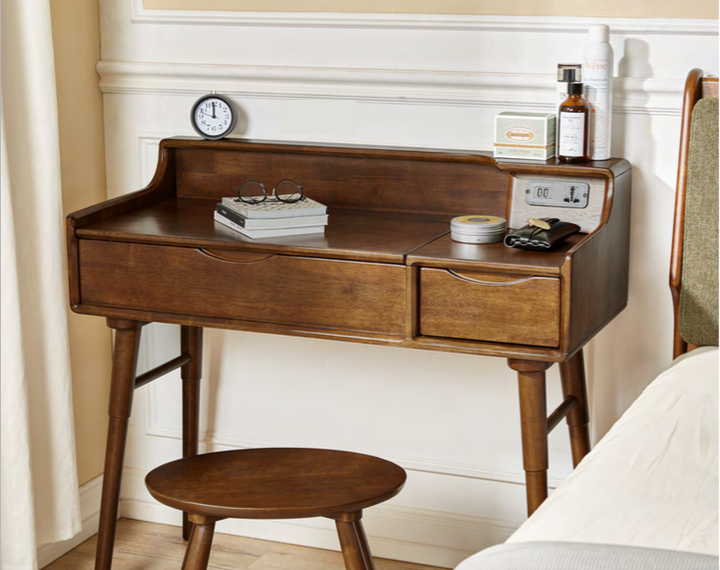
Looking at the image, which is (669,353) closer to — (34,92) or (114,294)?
(114,294)

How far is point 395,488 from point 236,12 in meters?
1.15

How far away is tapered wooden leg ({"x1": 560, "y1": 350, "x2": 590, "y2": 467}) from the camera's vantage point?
209 cm

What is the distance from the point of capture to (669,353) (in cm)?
212

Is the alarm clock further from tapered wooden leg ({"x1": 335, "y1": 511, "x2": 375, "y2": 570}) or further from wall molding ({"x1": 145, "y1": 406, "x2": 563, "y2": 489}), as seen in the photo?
tapered wooden leg ({"x1": 335, "y1": 511, "x2": 375, "y2": 570})

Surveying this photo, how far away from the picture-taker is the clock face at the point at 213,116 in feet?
7.45

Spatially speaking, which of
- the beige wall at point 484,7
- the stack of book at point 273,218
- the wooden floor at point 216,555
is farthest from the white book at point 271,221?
the wooden floor at point 216,555

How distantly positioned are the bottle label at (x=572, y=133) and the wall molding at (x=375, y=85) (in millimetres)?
151

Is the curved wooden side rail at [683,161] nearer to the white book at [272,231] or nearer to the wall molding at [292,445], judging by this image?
the wall molding at [292,445]

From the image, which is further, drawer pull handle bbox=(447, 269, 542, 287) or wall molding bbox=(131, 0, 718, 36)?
wall molding bbox=(131, 0, 718, 36)

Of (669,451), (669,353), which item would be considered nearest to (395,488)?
(669,451)

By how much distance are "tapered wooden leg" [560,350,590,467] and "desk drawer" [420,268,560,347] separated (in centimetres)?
40

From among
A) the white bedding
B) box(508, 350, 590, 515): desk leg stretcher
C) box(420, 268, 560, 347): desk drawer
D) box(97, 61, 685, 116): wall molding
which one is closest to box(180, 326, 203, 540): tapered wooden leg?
box(97, 61, 685, 116): wall molding

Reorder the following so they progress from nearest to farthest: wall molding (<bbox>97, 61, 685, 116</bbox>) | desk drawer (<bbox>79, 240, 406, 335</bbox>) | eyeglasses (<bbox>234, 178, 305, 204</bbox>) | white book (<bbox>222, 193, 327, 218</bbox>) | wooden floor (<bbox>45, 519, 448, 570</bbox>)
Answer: desk drawer (<bbox>79, 240, 406, 335</bbox>) → white book (<bbox>222, 193, 327, 218</bbox>) → wall molding (<bbox>97, 61, 685, 116</bbox>) → eyeglasses (<bbox>234, 178, 305, 204</bbox>) → wooden floor (<bbox>45, 519, 448, 570</bbox>)

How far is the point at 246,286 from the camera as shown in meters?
1.89
